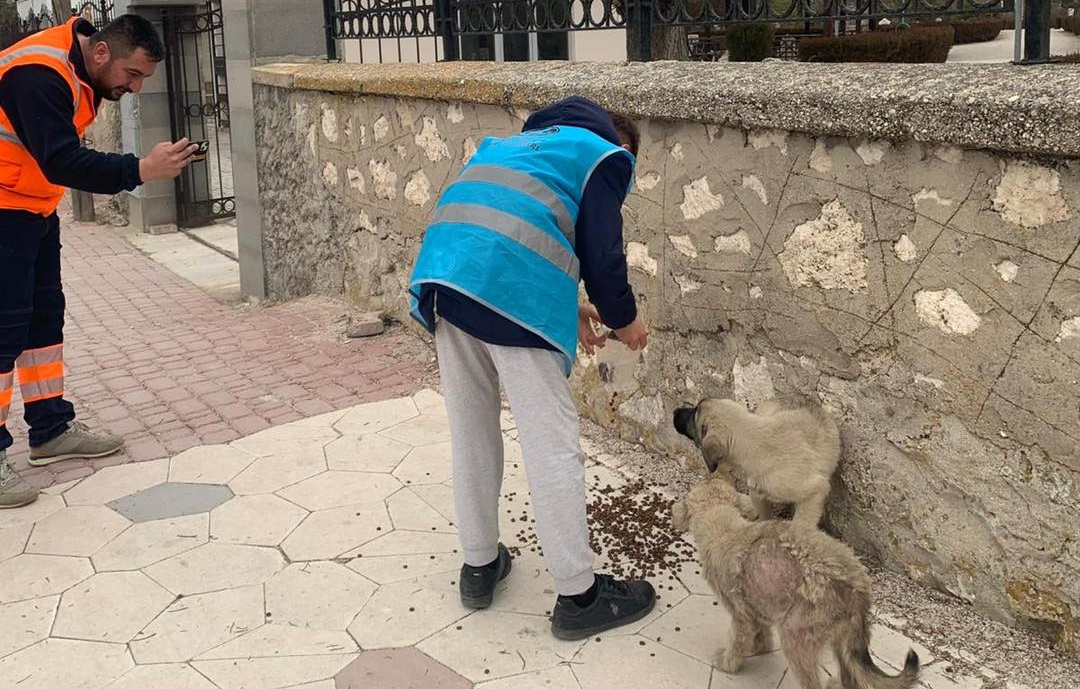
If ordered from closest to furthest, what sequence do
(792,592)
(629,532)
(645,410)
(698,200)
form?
1. (792,592)
2. (629,532)
3. (698,200)
4. (645,410)

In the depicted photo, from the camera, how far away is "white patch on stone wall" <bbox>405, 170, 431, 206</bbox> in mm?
5688

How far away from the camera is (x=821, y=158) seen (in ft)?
10.8

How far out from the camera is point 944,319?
3037 mm

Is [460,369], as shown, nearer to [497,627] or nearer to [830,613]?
[497,627]

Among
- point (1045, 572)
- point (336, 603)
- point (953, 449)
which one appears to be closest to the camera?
point (1045, 572)

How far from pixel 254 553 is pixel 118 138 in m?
9.99

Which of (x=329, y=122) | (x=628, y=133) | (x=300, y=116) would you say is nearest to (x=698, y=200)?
(x=628, y=133)

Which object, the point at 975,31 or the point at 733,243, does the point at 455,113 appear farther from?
the point at 975,31

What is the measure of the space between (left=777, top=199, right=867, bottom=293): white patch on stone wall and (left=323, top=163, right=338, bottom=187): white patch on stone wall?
395 cm

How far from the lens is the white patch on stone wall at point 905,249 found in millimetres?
3084

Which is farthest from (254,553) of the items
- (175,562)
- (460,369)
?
(460,369)

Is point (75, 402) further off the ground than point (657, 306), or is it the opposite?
point (657, 306)

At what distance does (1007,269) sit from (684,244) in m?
1.34

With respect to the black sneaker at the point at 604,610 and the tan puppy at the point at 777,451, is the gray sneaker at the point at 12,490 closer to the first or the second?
the black sneaker at the point at 604,610
